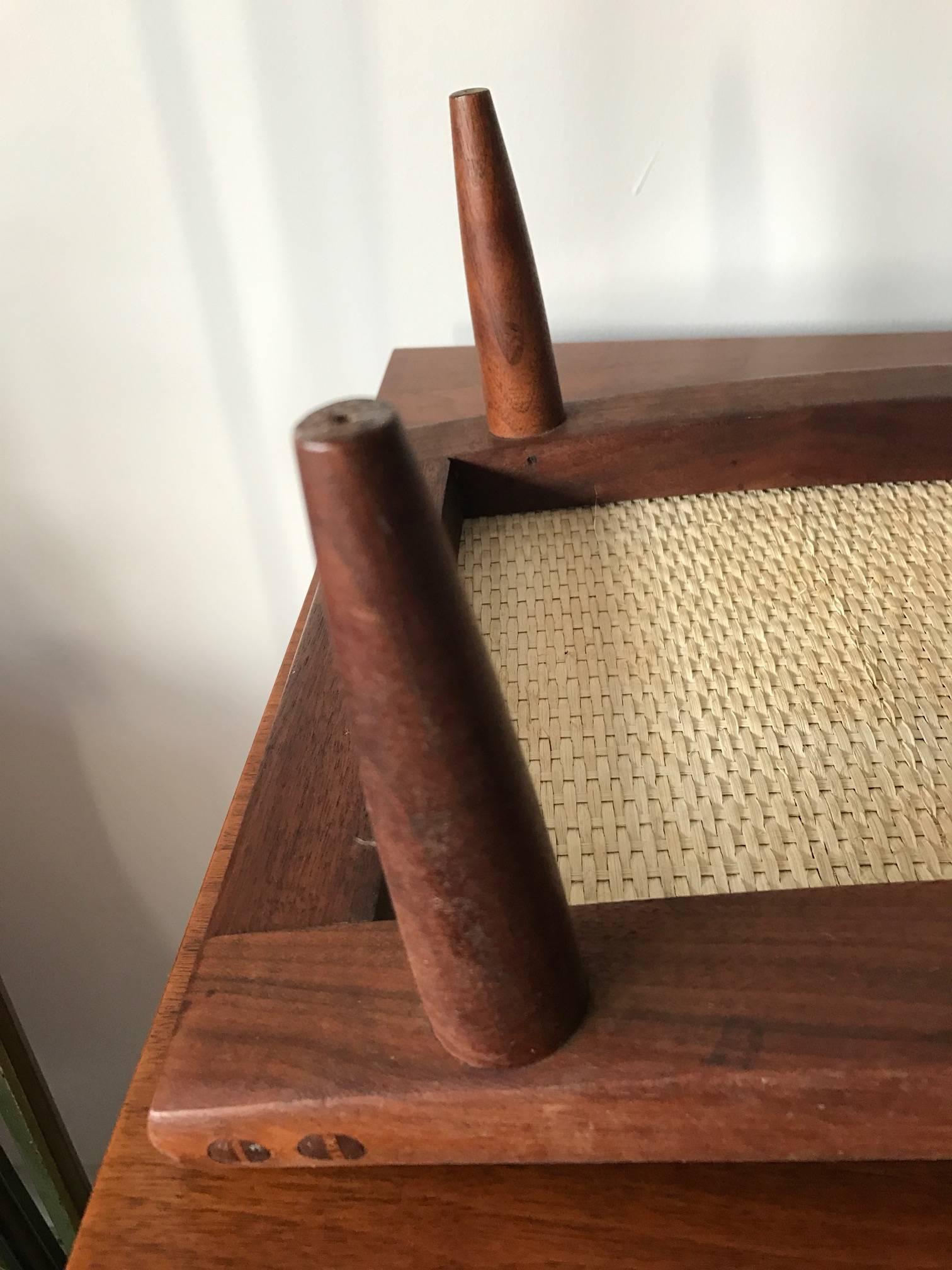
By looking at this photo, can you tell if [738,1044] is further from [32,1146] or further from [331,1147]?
[32,1146]

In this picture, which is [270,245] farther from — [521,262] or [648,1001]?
[648,1001]

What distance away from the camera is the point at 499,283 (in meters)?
0.50

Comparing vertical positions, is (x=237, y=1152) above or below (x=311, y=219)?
below

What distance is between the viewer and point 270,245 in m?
0.75

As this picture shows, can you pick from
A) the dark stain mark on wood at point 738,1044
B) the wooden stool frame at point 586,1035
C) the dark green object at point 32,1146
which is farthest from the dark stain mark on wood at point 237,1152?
the dark green object at point 32,1146

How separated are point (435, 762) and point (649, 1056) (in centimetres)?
9

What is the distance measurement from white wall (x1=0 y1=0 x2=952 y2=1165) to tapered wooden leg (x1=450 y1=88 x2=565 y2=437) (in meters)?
0.21

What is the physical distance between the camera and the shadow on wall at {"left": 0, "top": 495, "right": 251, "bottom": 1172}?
0.94 m

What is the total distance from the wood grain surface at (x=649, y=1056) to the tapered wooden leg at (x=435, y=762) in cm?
1

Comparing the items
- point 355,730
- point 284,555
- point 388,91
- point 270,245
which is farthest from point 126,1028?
point 355,730

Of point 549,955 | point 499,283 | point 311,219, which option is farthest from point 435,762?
point 311,219

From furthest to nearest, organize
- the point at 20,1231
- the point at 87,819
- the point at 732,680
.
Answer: the point at 87,819
the point at 20,1231
the point at 732,680

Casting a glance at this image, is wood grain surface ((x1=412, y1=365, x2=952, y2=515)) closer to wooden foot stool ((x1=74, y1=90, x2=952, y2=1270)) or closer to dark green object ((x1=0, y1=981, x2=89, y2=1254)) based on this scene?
wooden foot stool ((x1=74, y1=90, x2=952, y2=1270))

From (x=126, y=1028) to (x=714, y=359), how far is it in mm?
985
